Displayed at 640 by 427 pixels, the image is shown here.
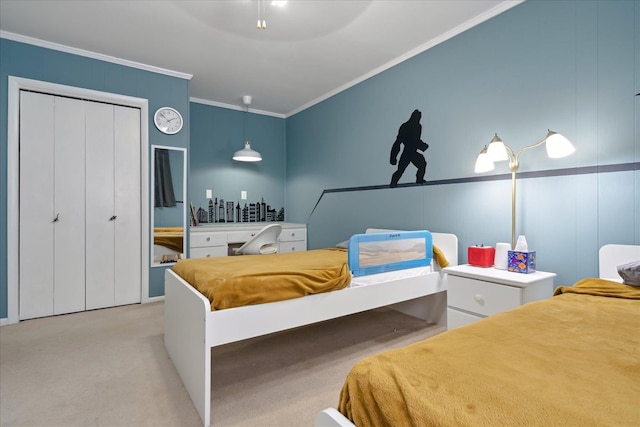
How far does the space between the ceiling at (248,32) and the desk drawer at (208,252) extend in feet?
6.67

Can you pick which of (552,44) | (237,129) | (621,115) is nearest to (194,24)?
(237,129)

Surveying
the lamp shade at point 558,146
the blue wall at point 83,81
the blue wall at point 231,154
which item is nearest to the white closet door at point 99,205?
the blue wall at point 83,81

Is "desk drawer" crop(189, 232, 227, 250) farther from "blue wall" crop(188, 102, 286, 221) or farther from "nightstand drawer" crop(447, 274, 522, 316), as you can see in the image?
"nightstand drawer" crop(447, 274, 522, 316)

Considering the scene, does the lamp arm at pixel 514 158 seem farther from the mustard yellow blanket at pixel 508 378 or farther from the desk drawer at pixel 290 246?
the desk drawer at pixel 290 246

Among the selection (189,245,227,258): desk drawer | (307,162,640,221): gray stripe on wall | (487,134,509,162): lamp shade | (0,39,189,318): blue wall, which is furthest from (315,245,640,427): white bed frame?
(0,39,189,318): blue wall

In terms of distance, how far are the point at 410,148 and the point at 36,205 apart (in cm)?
361

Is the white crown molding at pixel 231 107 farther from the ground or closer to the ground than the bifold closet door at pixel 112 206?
farther from the ground

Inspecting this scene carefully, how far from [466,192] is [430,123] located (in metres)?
0.75

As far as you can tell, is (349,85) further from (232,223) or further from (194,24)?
(232,223)

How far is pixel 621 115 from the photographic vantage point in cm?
190

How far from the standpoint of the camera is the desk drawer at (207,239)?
12.9 ft

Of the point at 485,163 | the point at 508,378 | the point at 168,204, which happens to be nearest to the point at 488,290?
the point at 485,163

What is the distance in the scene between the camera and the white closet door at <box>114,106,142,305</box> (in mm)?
3416

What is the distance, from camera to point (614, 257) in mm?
1882
